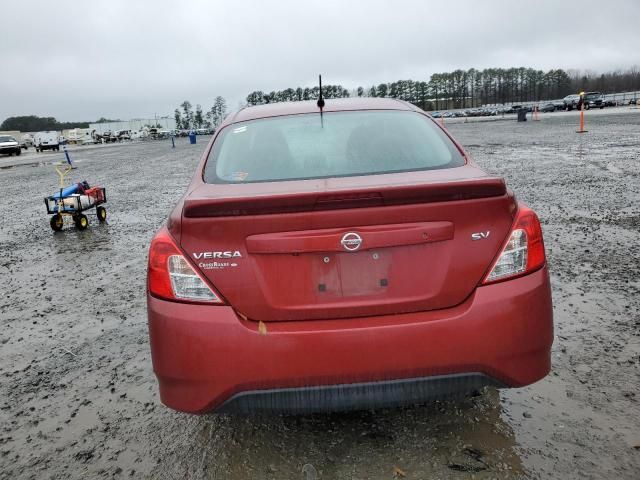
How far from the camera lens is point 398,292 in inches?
89.3

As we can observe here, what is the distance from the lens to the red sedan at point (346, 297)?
2.22m

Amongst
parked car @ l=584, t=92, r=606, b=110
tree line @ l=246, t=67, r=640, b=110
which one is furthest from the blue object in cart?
tree line @ l=246, t=67, r=640, b=110

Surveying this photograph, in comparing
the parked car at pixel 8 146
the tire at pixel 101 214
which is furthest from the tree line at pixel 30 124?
the tire at pixel 101 214

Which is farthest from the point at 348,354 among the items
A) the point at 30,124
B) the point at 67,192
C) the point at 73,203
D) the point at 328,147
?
the point at 30,124

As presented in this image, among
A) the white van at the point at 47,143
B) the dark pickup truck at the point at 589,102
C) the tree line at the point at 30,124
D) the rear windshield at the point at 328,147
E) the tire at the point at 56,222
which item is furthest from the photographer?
the tree line at the point at 30,124

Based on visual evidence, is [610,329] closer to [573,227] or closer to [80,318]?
[573,227]

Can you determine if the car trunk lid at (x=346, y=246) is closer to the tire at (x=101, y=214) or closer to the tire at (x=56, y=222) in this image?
the tire at (x=56, y=222)

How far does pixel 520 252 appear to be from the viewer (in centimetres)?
236

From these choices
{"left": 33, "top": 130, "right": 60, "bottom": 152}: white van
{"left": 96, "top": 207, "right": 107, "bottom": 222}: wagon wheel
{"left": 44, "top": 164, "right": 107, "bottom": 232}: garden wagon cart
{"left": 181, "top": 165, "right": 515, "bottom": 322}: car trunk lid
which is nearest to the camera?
{"left": 181, "top": 165, "right": 515, "bottom": 322}: car trunk lid

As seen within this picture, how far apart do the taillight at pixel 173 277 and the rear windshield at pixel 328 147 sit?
1.79 feet

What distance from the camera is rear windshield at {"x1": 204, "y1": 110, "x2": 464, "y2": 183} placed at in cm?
277

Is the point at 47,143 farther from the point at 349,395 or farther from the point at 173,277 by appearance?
the point at 349,395

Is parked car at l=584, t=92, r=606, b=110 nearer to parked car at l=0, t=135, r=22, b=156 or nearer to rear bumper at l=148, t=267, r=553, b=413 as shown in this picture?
parked car at l=0, t=135, r=22, b=156

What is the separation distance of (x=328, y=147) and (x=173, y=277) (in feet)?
3.93
